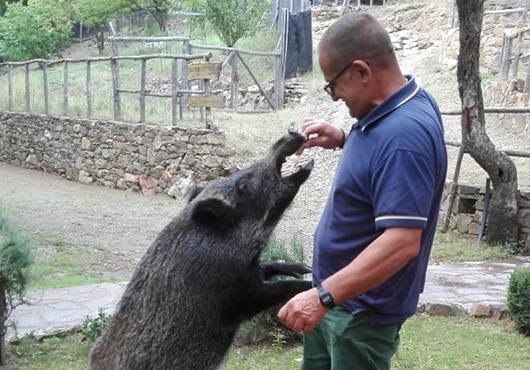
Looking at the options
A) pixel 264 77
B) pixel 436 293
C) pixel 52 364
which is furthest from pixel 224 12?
pixel 52 364

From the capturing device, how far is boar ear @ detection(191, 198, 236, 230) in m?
3.19

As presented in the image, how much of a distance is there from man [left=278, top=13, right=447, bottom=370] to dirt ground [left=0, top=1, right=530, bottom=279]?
399 centimetres

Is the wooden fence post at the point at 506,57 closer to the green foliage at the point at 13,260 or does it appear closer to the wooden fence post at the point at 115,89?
the wooden fence post at the point at 115,89

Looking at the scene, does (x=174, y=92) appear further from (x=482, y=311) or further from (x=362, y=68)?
(x=362, y=68)

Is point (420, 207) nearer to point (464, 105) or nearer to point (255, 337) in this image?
point (255, 337)

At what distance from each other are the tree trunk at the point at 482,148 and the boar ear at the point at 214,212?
20.6 feet

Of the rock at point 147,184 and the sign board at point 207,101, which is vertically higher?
the sign board at point 207,101

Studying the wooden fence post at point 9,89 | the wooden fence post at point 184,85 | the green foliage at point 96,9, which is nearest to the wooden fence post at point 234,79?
the wooden fence post at point 184,85

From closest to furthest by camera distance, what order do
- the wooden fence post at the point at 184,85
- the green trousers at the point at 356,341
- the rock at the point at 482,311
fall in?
the green trousers at the point at 356,341, the rock at the point at 482,311, the wooden fence post at the point at 184,85

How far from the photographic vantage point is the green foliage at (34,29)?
104ft

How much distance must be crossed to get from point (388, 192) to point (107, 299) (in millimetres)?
5062

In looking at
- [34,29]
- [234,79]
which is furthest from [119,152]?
[34,29]

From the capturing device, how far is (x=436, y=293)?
7254mm

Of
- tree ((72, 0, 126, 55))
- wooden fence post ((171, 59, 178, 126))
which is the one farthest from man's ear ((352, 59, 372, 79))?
tree ((72, 0, 126, 55))
